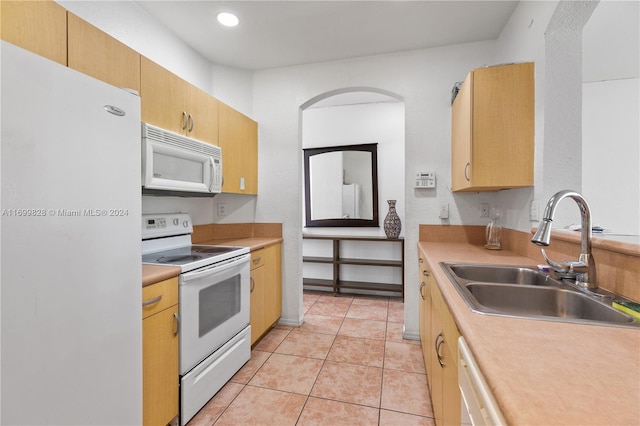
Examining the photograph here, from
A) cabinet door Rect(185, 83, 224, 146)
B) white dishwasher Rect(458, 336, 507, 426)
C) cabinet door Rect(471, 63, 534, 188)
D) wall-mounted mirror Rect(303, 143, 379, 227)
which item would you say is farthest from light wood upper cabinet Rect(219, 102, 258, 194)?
white dishwasher Rect(458, 336, 507, 426)

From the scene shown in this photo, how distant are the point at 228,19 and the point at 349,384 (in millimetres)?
2739

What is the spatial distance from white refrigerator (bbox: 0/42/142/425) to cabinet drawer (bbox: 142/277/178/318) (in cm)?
10

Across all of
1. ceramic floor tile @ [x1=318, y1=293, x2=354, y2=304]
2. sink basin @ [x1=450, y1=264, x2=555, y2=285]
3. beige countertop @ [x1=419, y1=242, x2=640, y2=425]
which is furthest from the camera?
ceramic floor tile @ [x1=318, y1=293, x2=354, y2=304]

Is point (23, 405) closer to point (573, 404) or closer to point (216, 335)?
point (216, 335)

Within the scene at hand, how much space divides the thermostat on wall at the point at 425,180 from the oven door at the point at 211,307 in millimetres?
1582

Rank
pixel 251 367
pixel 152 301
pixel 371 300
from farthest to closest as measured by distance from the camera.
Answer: pixel 371 300 < pixel 251 367 < pixel 152 301

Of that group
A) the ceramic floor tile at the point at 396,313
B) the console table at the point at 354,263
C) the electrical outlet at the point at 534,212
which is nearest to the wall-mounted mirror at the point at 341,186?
the console table at the point at 354,263

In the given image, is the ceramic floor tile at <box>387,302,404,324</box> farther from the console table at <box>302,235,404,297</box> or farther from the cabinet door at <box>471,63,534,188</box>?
the cabinet door at <box>471,63,534,188</box>

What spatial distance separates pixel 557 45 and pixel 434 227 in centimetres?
144

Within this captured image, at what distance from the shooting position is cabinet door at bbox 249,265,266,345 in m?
2.34

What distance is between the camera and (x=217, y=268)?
179 centimetres

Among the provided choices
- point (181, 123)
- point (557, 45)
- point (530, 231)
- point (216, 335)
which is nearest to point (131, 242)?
point (216, 335)

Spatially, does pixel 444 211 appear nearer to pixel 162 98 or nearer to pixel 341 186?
pixel 341 186

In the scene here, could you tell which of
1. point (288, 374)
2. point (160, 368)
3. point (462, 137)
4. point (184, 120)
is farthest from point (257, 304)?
point (462, 137)
